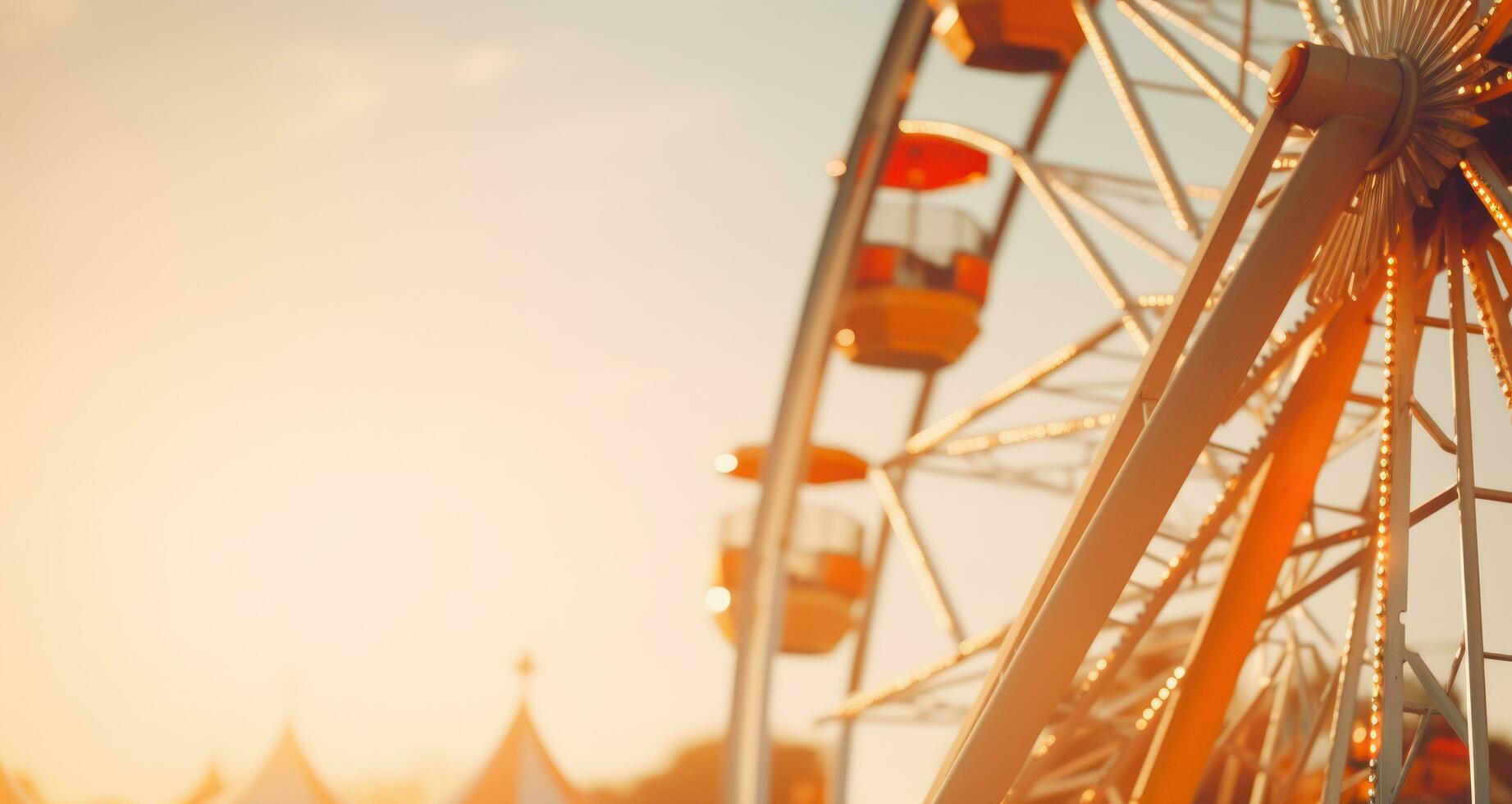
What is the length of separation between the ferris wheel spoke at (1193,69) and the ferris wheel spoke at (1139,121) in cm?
20

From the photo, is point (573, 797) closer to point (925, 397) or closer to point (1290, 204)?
point (925, 397)

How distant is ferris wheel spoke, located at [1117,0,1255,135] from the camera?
860 cm

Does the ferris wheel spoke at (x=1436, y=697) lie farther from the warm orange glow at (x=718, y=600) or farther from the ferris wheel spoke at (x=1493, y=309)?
the warm orange glow at (x=718, y=600)

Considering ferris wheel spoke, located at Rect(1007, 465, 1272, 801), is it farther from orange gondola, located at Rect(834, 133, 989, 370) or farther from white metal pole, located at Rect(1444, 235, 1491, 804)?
orange gondola, located at Rect(834, 133, 989, 370)

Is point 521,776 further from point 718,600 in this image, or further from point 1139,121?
point 1139,121

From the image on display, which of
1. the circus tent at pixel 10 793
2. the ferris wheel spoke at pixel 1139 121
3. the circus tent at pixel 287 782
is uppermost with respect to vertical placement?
the ferris wheel spoke at pixel 1139 121

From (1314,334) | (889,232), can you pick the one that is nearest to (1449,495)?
(1314,334)

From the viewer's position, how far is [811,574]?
45.4 ft

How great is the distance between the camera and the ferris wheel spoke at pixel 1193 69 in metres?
8.60

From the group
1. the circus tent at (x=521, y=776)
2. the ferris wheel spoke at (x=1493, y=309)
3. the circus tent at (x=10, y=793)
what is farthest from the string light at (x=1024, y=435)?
the circus tent at (x=10, y=793)

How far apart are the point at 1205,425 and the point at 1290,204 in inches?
33.5

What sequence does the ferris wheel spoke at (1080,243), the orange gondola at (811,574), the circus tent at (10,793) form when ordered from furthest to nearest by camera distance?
the circus tent at (10,793), the orange gondola at (811,574), the ferris wheel spoke at (1080,243)

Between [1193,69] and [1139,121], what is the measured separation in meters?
0.64

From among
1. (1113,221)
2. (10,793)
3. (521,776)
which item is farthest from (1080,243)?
(10,793)
